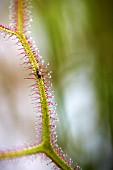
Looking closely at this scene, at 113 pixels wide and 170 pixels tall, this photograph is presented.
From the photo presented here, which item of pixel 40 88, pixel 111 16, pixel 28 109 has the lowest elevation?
pixel 28 109

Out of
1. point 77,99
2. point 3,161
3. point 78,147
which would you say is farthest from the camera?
point 77,99

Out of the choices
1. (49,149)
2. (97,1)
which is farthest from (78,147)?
(49,149)

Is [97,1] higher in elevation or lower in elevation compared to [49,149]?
higher

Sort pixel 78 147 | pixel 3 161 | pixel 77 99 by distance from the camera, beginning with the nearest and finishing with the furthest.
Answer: pixel 3 161 → pixel 78 147 → pixel 77 99

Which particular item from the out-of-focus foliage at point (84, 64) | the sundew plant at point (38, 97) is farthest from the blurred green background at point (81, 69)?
the sundew plant at point (38, 97)

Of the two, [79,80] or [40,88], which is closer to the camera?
[40,88]

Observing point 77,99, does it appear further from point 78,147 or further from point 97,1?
point 97,1

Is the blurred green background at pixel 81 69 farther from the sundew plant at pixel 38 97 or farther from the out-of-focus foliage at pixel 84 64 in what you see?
the sundew plant at pixel 38 97

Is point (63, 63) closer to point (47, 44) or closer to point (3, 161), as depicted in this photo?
point (47, 44)
